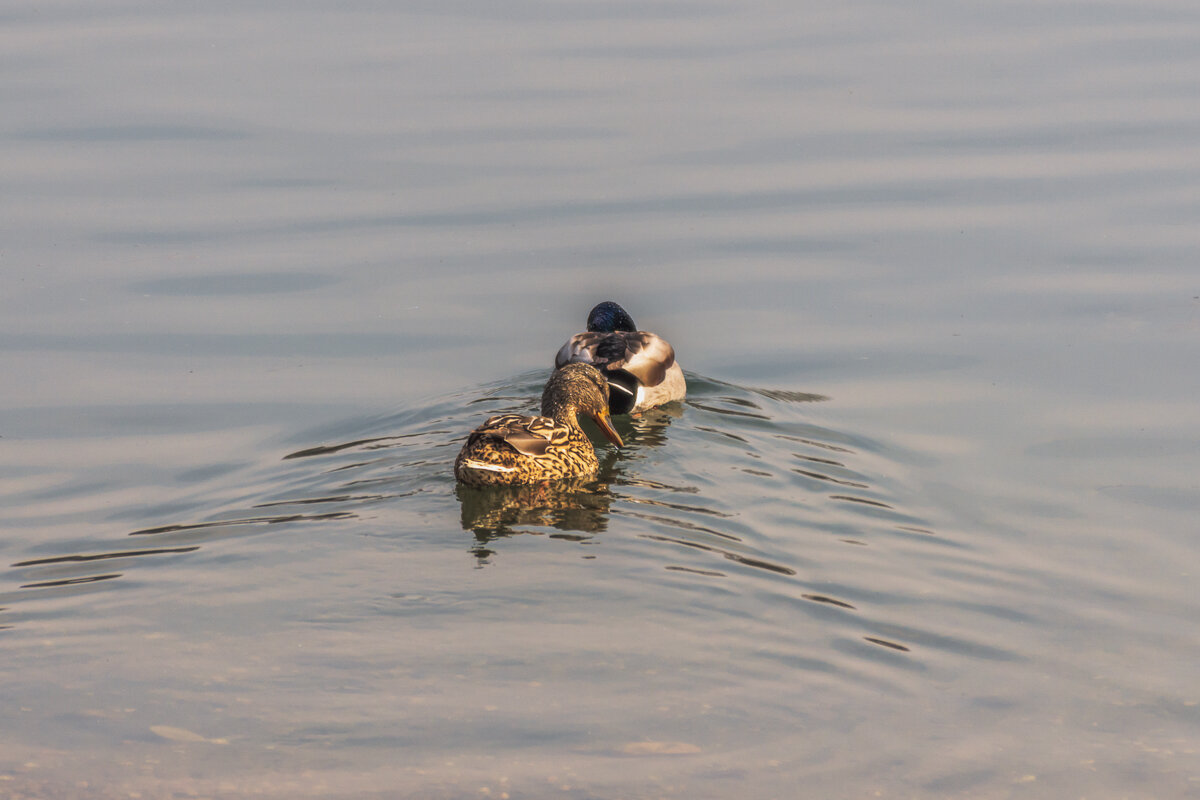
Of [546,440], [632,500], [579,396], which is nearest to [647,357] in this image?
[579,396]

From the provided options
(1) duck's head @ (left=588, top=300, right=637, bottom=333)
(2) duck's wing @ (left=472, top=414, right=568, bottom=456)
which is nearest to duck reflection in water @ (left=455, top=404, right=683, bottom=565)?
(2) duck's wing @ (left=472, top=414, right=568, bottom=456)

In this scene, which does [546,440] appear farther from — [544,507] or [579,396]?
[579,396]

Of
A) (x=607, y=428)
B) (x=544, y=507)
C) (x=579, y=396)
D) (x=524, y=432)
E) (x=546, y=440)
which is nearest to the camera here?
(x=544, y=507)

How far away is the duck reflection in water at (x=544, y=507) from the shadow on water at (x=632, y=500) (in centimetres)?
1

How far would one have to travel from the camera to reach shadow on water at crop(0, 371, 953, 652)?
336 inches

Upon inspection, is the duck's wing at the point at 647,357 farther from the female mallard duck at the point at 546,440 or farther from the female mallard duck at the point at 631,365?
the female mallard duck at the point at 546,440

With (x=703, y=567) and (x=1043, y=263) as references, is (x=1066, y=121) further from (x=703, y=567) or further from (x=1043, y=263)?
(x=703, y=567)

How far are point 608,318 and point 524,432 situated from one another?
11.0 feet

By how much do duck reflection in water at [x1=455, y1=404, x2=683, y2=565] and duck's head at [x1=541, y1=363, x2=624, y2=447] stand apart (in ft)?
1.08

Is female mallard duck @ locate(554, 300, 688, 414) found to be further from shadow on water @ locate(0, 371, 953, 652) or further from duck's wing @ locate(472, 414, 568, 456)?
duck's wing @ locate(472, 414, 568, 456)

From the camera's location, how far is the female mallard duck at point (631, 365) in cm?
1192

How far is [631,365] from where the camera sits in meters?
12.0

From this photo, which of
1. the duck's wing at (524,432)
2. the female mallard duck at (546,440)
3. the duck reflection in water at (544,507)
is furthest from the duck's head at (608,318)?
the duck's wing at (524,432)

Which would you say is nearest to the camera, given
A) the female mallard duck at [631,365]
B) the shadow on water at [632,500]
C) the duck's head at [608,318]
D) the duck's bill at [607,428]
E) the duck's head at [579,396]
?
the shadow on water at [632,500]
